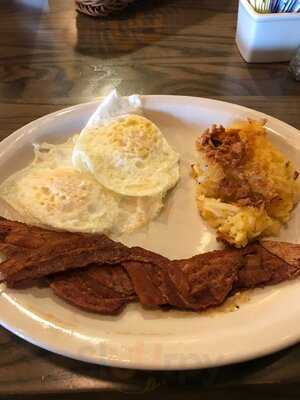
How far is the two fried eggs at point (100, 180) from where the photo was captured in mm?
1272

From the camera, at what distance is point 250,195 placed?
4.35 feet

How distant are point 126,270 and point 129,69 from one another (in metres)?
1.05

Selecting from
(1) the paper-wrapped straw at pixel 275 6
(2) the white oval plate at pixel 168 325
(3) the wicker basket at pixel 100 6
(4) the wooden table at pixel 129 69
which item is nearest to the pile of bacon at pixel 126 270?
(2) the white oval plate at pixel 168 325

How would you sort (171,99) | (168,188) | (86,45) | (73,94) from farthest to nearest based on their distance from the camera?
(86,45) → (73,94) → (171,99) → (168,188)

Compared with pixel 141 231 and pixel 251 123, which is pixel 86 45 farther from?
pixel 141 231

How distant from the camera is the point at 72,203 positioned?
1.27 metres

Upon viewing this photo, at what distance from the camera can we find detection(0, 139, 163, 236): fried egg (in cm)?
126

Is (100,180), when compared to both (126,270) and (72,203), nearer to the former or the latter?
(72,203)

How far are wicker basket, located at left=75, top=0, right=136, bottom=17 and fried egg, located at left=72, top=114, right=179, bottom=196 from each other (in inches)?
35.7

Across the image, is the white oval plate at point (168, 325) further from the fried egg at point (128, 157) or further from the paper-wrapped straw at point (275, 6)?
the paper-wrapped straw at point (275, 6)

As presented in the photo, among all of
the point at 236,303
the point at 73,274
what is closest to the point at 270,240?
the point at 236,303

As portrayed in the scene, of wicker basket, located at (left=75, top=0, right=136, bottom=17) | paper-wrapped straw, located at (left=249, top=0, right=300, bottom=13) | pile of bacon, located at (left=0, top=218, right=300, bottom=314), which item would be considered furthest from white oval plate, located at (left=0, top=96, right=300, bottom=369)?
wicker basket, located at (left=75, top=0, right=136, bottom=17)

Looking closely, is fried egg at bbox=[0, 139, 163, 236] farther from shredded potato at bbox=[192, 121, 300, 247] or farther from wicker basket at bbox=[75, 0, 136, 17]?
wicker basket at bbox=[75, 0, 136, 17]

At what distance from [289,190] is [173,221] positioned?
0.36 m
